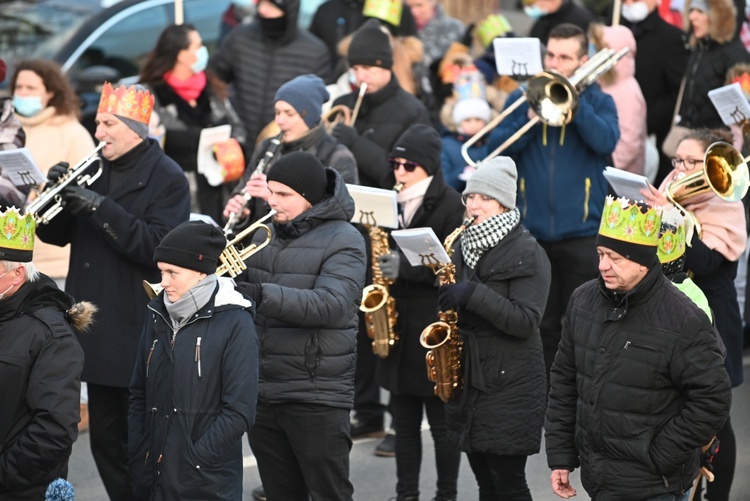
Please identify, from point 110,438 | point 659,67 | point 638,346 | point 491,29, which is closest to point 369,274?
point 110,438

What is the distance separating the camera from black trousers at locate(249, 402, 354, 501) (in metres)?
6.20

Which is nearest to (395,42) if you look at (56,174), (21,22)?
(56,174)

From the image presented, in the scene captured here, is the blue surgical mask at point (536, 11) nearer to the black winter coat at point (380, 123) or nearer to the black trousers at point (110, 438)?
the black winter coat at point (380, 123)

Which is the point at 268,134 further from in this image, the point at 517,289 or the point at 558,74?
the point at 517,289

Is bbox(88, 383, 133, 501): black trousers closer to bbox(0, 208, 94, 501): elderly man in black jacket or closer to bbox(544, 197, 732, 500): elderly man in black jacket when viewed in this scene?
bbox(0, 208, 94, 501): elderly man in black jacket

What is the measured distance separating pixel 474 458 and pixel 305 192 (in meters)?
1.61

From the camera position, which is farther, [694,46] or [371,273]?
[694,46]

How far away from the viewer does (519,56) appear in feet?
28.7

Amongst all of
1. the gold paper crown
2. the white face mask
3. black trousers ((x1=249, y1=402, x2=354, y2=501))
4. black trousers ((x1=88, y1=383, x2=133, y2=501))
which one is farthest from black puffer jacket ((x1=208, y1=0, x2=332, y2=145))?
the gold paper crown

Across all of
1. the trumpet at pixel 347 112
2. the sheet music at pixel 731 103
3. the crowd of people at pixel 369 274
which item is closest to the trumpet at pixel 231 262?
the crowd of people at pixel 369 274

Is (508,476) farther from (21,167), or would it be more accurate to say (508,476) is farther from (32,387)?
(21,167)

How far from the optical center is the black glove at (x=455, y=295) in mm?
6379

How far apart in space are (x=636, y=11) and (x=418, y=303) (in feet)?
14.0

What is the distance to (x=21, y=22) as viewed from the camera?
1294 centimetres
